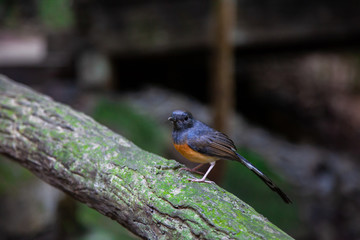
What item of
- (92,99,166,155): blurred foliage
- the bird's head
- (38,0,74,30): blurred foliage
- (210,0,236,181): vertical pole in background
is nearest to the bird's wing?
the bird's head

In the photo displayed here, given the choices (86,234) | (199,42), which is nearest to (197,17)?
(199,42)

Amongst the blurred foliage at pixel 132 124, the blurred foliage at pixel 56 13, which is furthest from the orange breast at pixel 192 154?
the blurred foliage at pixel 56 13

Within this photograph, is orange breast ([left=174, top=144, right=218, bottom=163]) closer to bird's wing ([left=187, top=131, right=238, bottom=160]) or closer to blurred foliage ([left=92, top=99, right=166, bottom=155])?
bird's wing ([left=187, top=131, right=238, bottom=160])

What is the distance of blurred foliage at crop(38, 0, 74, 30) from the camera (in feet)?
25.3

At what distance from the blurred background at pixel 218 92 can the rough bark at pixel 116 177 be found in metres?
1.61

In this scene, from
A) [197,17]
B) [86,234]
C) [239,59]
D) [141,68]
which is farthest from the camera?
[239,59]

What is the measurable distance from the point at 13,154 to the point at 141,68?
5.64m

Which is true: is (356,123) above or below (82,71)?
below

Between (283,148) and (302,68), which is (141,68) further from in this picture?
(302,68)

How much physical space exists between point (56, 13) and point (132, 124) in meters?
3.10

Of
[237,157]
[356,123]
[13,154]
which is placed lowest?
[356,123]

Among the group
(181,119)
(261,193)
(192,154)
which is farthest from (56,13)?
(192,154)

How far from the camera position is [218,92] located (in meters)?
5.43

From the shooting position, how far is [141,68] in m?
8.70
